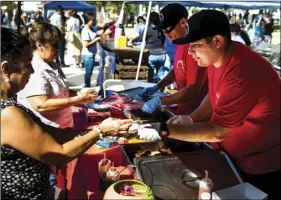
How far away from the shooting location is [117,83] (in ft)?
15.6

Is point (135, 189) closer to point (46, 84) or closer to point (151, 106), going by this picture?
point (46, 84)

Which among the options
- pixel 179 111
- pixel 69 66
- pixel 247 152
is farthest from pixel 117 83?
pixel 69 66

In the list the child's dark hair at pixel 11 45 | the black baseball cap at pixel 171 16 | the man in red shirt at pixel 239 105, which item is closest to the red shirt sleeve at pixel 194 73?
the black baseball cap at pixel 171 16

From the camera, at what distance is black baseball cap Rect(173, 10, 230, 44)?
2.03 meters

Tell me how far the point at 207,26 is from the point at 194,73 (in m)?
1.08

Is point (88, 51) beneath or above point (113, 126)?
beneath

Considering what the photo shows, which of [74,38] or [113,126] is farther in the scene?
[74,38]

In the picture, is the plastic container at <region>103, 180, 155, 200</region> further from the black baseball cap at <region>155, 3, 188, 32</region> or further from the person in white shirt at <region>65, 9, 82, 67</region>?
the person in white shirt at <region>65, 9, 82, 67</region>

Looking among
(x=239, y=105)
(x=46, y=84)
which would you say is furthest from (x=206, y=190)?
(x=46, y=84)

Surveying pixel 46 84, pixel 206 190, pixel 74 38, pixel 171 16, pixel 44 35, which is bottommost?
pixel 206 190

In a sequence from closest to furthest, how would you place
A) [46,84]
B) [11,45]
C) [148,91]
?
[11,45] → [46,84] → [148,91]

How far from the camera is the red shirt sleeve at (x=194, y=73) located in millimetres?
3061

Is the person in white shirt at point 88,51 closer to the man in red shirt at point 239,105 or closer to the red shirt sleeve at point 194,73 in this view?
the red shirt sleeve at point 194,73

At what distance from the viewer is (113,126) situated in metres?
1.92
